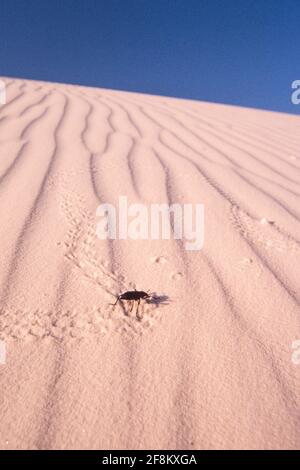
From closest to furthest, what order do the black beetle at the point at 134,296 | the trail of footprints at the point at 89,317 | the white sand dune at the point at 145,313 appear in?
the white sand dune at the point at 145,313 < the trail of footprints at the point at 89,317 < the black beetle at the point at 134,296

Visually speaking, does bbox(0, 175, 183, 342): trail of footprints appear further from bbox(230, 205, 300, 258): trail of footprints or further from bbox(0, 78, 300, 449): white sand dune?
bbox(230, 205, 300, 258): trail of footprints

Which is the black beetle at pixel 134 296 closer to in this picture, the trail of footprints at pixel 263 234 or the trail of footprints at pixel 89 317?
the trail of footprints at pixel 89 317

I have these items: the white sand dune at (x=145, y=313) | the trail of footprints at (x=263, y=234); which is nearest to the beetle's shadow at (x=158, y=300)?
the white sand dune at (x=145, y=313)

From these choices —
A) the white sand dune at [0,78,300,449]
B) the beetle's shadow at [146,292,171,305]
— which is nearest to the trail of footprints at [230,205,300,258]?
the white sand dune at [0,78,300,449]

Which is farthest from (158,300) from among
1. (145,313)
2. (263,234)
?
(263,234)

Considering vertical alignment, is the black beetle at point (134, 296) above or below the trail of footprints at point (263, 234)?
below

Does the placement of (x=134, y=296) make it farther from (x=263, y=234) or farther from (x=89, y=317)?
(x=263, y=234)
